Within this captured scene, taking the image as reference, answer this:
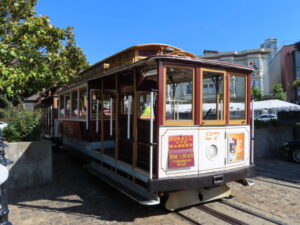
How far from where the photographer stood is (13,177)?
18.3 feet

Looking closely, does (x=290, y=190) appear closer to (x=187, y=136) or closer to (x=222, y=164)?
(x=222, y=164)

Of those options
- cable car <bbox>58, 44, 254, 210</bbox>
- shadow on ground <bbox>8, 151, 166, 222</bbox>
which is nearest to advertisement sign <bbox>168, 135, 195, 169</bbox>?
cable car <bbox>58, 44, 254, 210</bbox>

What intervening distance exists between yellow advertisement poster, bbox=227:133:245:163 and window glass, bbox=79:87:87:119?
419 centimetres

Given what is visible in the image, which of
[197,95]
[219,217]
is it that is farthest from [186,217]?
[197,95]

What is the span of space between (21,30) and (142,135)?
4931mm

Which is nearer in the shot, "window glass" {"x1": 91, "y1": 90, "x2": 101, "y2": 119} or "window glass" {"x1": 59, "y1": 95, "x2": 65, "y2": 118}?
"window glass" {"x1": 91, "y1": 90, "x2": 101, "y2": 119}

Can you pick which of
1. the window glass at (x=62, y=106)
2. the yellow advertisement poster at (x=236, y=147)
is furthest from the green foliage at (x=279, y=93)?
the yellow advertisement poster at (x=236, y=147)

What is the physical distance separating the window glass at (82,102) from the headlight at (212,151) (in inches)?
157

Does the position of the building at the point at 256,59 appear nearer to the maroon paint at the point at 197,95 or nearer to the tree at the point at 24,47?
the tree at the point at 24,47

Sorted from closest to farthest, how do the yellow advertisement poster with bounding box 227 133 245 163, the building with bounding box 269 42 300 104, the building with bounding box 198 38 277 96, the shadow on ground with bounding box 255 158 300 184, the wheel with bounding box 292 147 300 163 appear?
the yellow advertisement poster with bounding box 227 133 245 163 → the shadow on ground with bounding box 255 158 300 184 → the wheel with bounding box 292 147 300 163 → the building with bounding box 269 42 300 104 → the building with bounding box 198 38 277 96

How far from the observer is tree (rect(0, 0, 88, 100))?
6047 millimetres

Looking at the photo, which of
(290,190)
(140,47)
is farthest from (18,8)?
(290,190)

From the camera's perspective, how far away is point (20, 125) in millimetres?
6008

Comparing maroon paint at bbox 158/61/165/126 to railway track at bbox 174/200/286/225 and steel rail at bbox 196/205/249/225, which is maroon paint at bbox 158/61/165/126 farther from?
steel rail at bbox 196/205/249/225
